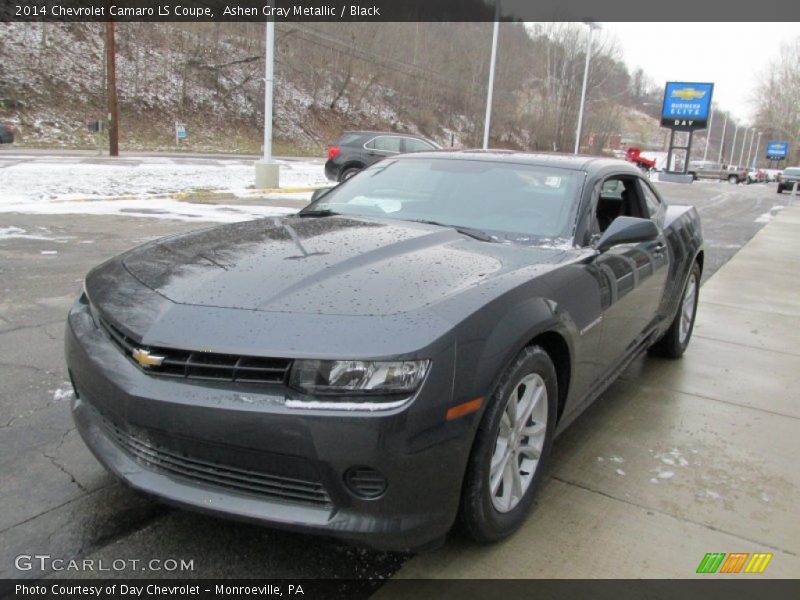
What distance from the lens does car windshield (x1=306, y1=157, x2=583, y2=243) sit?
337 centimetres

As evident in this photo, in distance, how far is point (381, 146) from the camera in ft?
56.1

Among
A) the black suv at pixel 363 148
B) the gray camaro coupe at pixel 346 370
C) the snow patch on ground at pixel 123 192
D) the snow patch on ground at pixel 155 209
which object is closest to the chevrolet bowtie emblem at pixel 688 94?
the snow patch on ground at pixel 123 192

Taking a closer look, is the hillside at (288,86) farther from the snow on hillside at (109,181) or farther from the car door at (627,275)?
the car door at (627,275)

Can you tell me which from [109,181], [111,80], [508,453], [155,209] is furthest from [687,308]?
[111,80]

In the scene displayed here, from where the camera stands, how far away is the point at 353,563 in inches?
95.3

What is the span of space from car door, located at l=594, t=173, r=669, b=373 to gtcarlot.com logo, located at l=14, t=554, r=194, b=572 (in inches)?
83.5

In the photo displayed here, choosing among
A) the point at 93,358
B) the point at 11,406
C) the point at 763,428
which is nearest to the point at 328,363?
the point at 93,358

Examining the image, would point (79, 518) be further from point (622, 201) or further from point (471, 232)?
point (622, 201)

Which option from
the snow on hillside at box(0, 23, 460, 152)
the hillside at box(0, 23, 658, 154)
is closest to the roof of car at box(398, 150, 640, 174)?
the hillside at box(0, 23, 658, 154)

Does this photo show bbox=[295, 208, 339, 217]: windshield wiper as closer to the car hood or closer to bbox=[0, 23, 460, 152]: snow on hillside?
the car hood

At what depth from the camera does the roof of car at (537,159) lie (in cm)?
374

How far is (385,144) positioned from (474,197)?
14044 mm

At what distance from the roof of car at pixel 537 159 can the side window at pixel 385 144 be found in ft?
43.1

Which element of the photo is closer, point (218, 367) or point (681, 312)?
point (218, 367)
